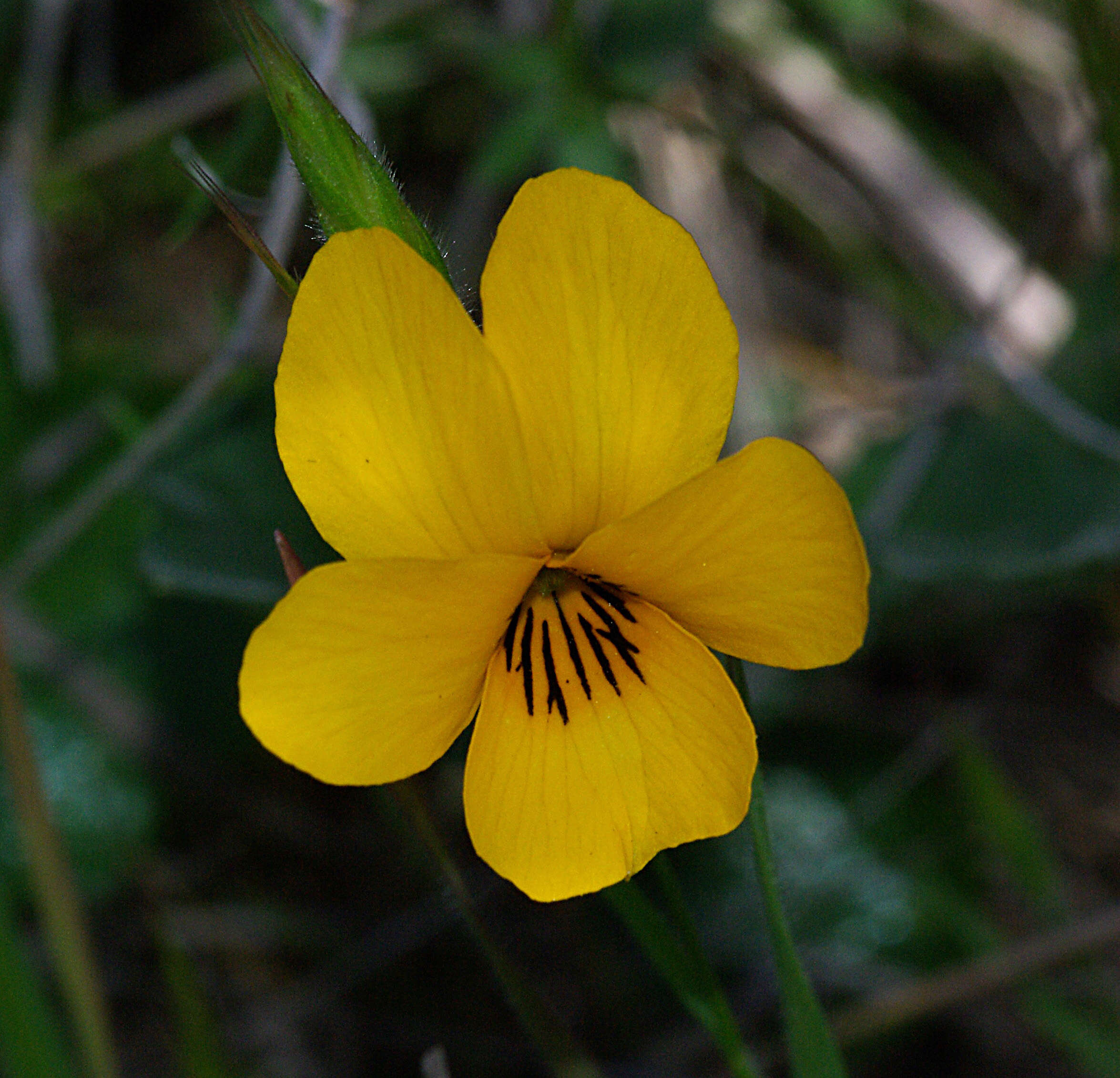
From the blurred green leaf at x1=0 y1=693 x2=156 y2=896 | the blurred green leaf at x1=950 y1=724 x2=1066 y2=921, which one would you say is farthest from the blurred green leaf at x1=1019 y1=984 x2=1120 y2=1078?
the blurred green leaf at x1=0 y1=693 x2=156 y2=896

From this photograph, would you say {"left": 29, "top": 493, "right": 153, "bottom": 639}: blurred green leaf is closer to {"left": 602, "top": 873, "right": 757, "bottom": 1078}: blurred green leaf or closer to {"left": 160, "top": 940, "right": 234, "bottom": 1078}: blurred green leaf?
{"left": 160, "top": 940, "right": 234, "bottom": 1078}: blurred green leaf

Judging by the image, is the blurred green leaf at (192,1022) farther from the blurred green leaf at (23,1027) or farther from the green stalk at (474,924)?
the green stalk at (474,924)

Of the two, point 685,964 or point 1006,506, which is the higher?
point 685,964

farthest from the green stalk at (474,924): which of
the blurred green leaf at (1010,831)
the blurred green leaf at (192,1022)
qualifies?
the blurred green leaf at (1010,831)

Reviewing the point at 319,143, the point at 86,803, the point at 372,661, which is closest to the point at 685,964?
the point at 372,661

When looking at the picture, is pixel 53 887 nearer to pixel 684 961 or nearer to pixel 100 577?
pixel 100 577

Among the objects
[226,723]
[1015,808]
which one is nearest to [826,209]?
[1015,808]
